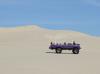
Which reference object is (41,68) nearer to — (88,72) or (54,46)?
(88,72)

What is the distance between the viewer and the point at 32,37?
228 ft

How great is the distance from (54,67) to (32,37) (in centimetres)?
4617

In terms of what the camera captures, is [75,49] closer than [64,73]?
No

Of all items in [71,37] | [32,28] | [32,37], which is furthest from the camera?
[32,28]

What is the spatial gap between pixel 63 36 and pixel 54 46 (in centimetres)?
3823

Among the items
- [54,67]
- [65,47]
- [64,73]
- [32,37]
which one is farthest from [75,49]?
[32,37]

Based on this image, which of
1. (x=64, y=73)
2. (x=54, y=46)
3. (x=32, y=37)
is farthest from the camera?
(x=32, y=37)

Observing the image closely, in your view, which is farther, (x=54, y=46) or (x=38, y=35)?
(x=38, y=35)

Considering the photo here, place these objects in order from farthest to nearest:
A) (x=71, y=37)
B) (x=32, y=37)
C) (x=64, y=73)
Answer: (x=71, y=37) → (x=32, y=37) → (x=64, y=73)

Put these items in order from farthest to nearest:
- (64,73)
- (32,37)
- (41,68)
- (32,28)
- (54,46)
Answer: (32,28) → (32,37) → (54,46) → (41,68) → (64,73)

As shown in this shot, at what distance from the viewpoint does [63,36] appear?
75.4 m

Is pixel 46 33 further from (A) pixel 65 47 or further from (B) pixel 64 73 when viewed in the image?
(B) pixel 64 73

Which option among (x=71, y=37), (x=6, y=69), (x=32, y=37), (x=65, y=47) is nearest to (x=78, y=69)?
(x=6, y=69)

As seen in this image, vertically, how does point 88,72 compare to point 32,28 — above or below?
below
